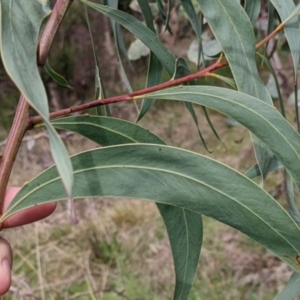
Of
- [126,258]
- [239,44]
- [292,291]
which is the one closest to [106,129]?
[239,44]

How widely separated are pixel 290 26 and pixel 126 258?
5.49 ft

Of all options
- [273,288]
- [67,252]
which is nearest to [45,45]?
[273,288]

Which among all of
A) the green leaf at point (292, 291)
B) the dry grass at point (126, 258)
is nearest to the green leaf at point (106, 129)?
the green leaf at point (292, 291)

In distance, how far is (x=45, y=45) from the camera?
50cm

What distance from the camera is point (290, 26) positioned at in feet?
1.96

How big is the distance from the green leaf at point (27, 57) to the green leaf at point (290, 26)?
0.93 feet

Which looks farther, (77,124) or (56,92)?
(56,92)

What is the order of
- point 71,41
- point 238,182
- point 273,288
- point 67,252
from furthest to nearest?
point 71,41 → point 67,252 → point 273,288 → point 238,182

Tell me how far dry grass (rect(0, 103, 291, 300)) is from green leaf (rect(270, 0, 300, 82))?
119 cm

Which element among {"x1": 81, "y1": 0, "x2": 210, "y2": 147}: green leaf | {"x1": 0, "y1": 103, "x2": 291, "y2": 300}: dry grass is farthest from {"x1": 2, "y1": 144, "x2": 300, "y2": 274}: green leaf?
{"x1": 0, "y1": 103, "x2": 291, "y2": 300}: dry grass

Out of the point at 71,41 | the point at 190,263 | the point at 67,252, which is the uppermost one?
the point at 71,41

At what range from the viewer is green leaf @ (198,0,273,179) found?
1.78 ft

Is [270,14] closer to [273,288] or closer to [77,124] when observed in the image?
[77,124]

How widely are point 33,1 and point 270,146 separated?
0.24 meters
